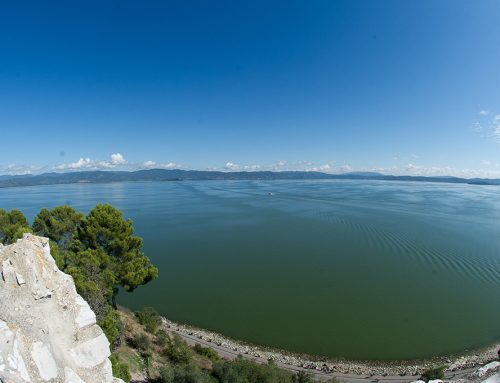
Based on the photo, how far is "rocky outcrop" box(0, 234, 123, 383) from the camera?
618 centimetres

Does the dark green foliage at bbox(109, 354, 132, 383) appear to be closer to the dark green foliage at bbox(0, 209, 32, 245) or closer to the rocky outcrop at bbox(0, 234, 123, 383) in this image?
the rocky outcrop at bbox(0, 234, 123, 383)

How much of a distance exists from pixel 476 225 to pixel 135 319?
69426mm

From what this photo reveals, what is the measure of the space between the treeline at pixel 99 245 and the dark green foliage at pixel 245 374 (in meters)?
5.66

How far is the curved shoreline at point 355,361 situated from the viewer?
688 inches

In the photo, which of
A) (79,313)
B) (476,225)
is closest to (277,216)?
(476,225)

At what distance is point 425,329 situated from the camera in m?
21.8

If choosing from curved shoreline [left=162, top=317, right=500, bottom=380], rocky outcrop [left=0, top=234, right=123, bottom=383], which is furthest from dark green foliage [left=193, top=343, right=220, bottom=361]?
rocky outcrop [left=0, top=234, right=123, bottom=383]

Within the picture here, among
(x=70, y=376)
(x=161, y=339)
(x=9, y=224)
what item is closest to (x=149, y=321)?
(x=161, y=339)

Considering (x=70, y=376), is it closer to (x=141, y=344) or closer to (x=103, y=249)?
(x=141, y=344)

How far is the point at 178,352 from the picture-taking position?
635 inches

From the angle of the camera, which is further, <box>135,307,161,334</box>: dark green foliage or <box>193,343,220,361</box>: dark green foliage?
<box>135,307,161,334</box>: dark green foliage

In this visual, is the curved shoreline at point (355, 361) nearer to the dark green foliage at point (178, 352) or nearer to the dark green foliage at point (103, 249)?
the dark green foliage at point (178, 352)

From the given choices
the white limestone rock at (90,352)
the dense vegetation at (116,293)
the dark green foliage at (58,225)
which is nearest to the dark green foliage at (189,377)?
the dense vegetation at (116,293)

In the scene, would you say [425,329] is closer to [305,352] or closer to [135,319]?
[305,352]
